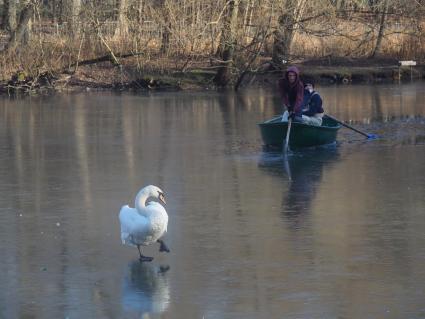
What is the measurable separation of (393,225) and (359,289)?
3115 millimetres

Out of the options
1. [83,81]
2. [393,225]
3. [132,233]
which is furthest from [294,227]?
[83,81]

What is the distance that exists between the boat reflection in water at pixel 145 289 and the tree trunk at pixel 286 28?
28103 millimetres

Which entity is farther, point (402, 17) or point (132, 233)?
point (402, 17)

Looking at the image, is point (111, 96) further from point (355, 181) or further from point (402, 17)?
point (355, 181)

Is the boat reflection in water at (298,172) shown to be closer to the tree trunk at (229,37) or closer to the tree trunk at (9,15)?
the tree trunk at (229,37)

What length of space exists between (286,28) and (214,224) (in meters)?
26.3

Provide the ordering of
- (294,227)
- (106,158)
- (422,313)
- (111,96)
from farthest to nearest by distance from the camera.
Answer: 1. (111,96)
2. (106,158)
3. (294,227)
4. (422,313)

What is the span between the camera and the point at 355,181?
15648 millimetres

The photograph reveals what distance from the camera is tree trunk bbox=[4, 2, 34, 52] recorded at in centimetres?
3772

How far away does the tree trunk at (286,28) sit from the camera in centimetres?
3772

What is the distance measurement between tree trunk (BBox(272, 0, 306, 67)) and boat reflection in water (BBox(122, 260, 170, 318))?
28.1m

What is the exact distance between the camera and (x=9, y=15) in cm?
4356

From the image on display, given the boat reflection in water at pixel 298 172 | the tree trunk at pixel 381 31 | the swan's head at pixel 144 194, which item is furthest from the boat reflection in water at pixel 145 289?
the tree trunk at pixel 381 31

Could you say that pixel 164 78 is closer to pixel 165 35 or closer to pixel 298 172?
pixel 165 35
